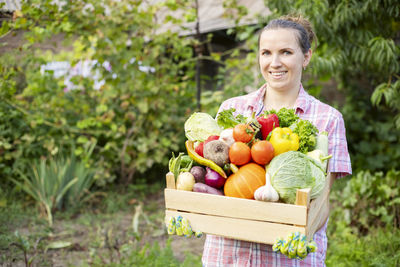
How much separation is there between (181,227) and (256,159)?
41cm

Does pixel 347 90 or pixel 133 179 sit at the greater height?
pixel 347 90

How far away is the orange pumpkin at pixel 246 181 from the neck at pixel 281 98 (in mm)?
621

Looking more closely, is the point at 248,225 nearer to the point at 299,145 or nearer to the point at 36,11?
the point at 299,145

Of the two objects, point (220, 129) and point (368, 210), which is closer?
point (220, 129)

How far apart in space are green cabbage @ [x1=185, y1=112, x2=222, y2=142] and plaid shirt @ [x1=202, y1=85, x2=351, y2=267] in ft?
1.64

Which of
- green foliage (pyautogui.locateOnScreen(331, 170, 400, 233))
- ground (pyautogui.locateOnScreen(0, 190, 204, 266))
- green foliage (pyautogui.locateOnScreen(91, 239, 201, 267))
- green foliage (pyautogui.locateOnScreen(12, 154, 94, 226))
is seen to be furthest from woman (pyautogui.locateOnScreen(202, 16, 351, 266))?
green foliage (pyautogui.locateOnScreen(12, 154, 94, 226))

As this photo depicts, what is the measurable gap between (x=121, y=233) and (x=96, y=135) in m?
1.50

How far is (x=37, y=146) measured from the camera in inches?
198

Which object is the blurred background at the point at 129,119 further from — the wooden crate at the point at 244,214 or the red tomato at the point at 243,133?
the red tomato at the point at 243,133

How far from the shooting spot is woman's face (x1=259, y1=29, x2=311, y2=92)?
1.84m

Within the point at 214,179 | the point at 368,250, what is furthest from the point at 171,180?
the point at 368,250

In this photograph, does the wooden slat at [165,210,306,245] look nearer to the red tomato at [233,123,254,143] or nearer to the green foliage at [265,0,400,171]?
the red tomato at [233,123,254,143]

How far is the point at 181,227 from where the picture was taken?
1.53 m

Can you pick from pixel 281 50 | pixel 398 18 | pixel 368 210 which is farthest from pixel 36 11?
pixel 368 210
